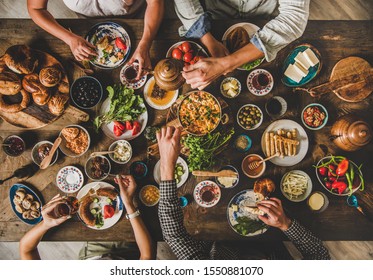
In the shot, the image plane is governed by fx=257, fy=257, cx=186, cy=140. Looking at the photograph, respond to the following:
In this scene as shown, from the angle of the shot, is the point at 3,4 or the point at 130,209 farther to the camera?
the point at 3,4

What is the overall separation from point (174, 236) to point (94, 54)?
4.02 ft

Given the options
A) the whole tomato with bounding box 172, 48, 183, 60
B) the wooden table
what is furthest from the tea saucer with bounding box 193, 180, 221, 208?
the whole tomato with bounding box 172, 48, 183, 60

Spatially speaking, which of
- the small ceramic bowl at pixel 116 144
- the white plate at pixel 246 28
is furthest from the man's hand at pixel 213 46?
the small ceramic bowl at pixel 116 144

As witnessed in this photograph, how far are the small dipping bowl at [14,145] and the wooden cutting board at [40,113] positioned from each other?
94 mm

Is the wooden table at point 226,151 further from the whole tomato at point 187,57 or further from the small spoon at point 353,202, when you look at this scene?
the whole tomato at point 187,57

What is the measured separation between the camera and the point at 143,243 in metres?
1.59

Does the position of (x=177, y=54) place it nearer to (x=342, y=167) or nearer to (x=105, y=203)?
(x=105, y=203)

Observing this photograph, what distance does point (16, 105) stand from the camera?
1.58m

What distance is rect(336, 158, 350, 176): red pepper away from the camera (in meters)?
1.62

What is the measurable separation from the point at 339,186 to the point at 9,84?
6.98 feet

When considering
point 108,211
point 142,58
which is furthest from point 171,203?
point 142,58

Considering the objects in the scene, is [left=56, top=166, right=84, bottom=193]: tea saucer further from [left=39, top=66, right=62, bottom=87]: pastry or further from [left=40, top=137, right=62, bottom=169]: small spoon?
[left=39, top=66, right=62, bottom=87]: pastry
